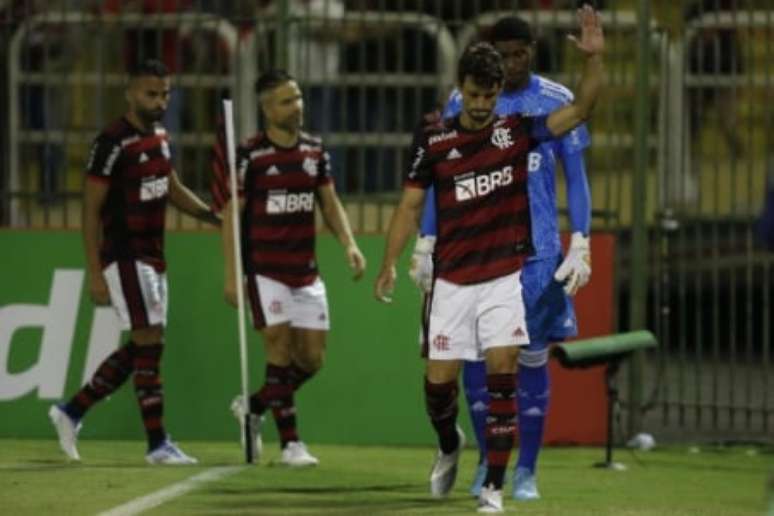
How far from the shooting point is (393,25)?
48.8 feet

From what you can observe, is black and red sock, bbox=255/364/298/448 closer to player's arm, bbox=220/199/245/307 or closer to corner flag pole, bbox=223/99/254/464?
corner flag pole, bbox=223/99/254/464

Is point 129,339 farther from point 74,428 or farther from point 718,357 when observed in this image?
point 718,357

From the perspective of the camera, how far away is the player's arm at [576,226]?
1139cm

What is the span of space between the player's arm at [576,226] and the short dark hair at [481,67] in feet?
3.40

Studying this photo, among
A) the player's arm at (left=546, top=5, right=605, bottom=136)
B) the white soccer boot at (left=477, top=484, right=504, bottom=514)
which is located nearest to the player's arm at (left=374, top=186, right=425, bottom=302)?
the player's arm at (left=546, top=5, right=605, bottom=136)

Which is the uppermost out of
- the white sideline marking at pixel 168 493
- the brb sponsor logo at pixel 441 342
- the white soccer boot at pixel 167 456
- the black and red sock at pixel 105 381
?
the brb sponsor logo at pixel 441 342

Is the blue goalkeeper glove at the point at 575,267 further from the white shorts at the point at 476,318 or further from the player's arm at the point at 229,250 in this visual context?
the player's arm at the point at 229,250

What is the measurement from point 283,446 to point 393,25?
296cm

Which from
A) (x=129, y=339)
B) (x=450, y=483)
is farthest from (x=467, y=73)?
(x=129, y=339)

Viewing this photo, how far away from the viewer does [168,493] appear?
37.3 ft

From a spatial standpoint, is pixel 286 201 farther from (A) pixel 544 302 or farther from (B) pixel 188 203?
(A) pixel 544 302

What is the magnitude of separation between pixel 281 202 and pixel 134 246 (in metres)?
0.82

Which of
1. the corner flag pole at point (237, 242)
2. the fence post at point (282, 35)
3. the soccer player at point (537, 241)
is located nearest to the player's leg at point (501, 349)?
the soccer player at point (537, 241)

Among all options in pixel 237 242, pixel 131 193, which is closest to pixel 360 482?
pixel 237 242
